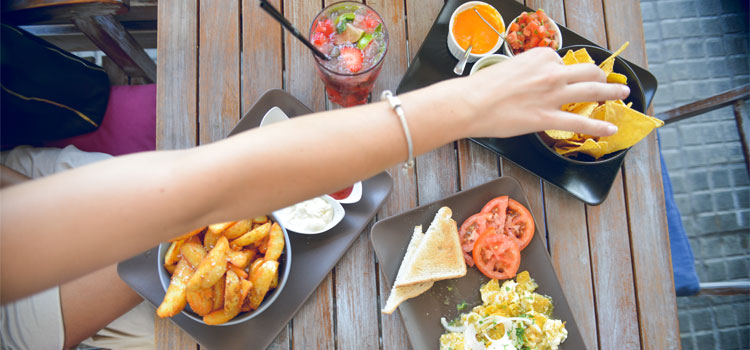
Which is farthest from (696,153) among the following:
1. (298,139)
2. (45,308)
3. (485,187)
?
(45,308)

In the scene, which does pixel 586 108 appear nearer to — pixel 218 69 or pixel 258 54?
pixel 258 54

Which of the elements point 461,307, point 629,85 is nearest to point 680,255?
point 629,85

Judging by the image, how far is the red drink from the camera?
1.21 meters

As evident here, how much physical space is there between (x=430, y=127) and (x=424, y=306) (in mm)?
628

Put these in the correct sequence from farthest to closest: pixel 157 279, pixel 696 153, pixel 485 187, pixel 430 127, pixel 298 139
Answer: pixel 696 153
pixel 485 187
pixel 157 279
pixel 430 127
pixel 298 139

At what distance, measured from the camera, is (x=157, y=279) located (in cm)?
127

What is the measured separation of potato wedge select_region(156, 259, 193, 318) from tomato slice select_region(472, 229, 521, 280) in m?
0.87

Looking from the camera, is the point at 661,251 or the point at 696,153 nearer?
the point at 661,251

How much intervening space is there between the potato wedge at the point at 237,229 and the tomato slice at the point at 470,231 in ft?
2.22

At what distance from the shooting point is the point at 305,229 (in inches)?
50.2

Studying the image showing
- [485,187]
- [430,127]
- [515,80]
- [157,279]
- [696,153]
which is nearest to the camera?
[430,127]

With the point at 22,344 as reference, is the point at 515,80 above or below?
above

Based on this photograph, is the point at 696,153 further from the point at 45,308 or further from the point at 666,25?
the point at 45,308

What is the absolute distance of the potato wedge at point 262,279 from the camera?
3.69 feet
